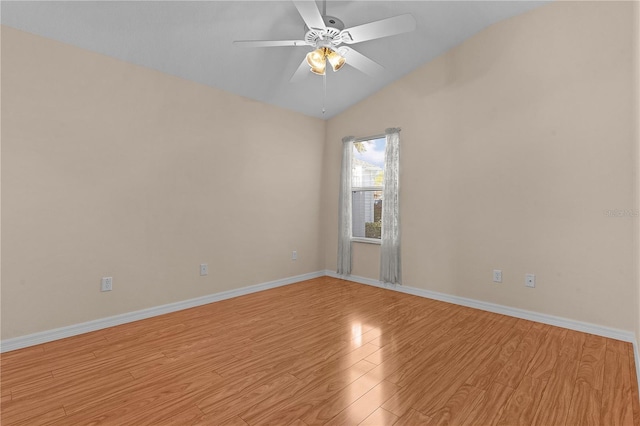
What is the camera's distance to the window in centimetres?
458

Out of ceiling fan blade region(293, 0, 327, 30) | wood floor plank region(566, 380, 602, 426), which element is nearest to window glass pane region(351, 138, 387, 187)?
ceiling fan blade region(293, 0, 327, 30)

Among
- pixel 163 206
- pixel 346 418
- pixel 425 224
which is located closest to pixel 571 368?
pixel 346 418

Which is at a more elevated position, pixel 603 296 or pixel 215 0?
pixel 215 0

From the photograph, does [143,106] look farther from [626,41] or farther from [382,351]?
[626,41]

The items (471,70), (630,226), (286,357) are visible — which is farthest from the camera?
(471,70)

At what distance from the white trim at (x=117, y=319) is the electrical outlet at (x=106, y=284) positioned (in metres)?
0.28

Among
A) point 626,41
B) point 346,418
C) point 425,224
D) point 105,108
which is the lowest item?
point 346,418

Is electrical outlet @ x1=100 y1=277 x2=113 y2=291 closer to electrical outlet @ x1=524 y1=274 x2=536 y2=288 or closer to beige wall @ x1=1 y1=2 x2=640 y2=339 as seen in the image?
beige wall @ x1=1 y1=2 x2=640 y2=339

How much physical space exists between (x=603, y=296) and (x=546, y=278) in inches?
17.2

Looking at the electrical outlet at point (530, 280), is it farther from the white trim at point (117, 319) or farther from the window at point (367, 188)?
the white trim at point (117, 319)

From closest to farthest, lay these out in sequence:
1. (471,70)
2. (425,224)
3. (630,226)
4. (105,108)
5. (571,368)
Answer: (571,368), (630,226), (105,108), (471,70), (425,224)

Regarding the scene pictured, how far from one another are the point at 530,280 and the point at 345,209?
255cm

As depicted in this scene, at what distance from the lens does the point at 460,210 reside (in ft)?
12.1

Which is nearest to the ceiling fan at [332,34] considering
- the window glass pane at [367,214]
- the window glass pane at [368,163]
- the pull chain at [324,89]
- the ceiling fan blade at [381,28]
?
the ceiling fan blade at [381,28]
